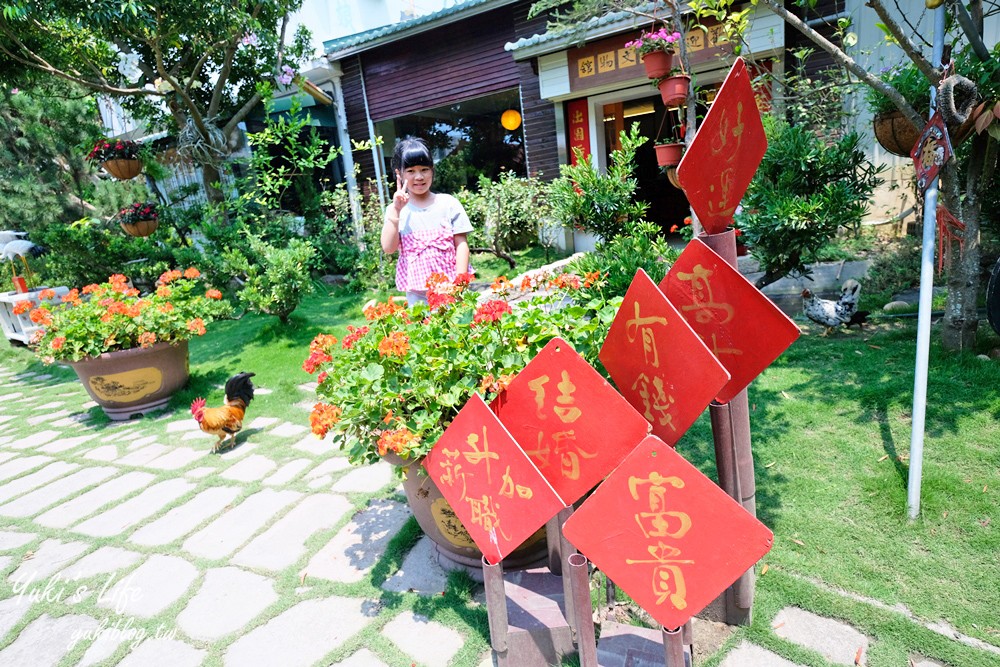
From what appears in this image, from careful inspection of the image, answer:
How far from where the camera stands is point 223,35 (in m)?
7.35

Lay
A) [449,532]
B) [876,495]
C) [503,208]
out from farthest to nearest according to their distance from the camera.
A: [503,208]
[876,495]
[449,532]

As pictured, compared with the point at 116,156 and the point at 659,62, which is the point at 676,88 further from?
the point at 116,156

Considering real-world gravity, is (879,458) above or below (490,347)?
below

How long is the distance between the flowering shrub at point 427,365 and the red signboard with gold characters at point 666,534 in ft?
2.08

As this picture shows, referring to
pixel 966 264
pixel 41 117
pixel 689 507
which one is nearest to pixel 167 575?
pixel 689 507

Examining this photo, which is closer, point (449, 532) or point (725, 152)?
point (725, 152)

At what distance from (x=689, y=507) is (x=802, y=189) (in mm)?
→ 4210

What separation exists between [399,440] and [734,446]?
3.62ft

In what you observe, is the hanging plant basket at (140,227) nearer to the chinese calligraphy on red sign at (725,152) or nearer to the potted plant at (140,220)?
the potted plant at (140,220)

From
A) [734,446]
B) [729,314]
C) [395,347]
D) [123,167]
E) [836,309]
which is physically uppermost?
[123,167]

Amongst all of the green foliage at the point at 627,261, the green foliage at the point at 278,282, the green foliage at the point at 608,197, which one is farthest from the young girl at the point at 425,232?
the green foliage at the point at 278,282

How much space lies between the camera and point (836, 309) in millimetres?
4410

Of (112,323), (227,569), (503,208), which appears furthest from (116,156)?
(227,569)

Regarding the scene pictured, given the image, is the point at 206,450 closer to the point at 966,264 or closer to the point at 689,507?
the point at 689,507
